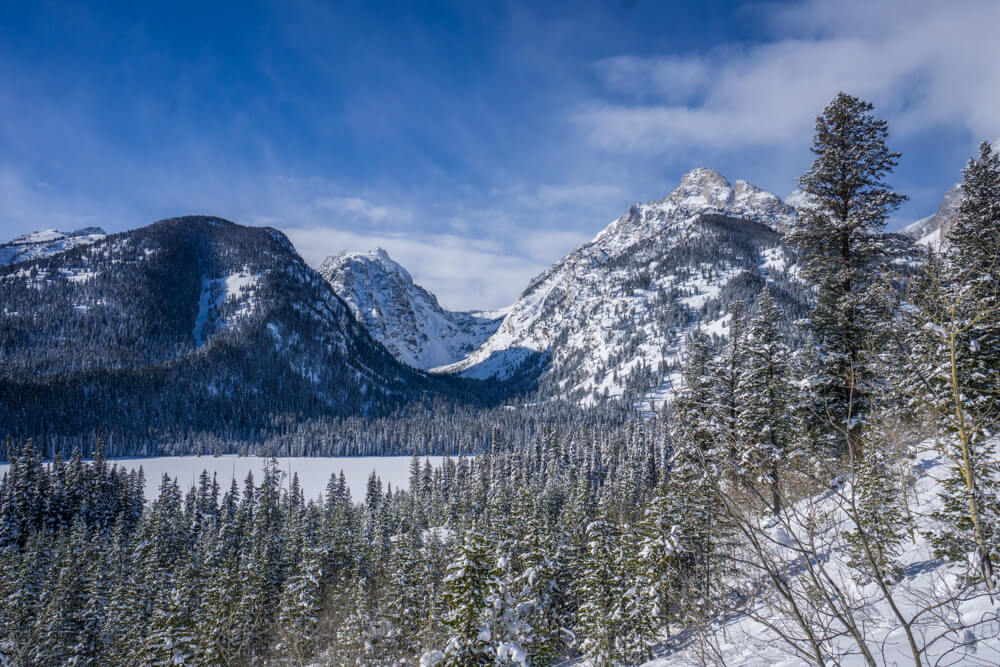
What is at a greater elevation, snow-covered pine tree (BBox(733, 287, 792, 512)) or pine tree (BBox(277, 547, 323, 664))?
snow-covered pine tree (BBox(733, 287, 792, 512))

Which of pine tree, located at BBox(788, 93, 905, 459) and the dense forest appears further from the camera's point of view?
pine tree, located at BBox(788, 93, 905, 459)

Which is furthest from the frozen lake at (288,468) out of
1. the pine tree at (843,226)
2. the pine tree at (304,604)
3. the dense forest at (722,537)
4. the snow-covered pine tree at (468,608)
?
the pine tree at (843,226)

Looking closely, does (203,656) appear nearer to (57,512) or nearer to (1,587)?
(1,587)

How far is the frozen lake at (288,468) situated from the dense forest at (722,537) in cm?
6047

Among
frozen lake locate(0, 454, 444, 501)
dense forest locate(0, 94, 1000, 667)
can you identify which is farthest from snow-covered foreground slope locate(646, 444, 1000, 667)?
frozen lake locate(0, 454, 444, 501)

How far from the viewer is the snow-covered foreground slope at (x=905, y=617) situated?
412cm

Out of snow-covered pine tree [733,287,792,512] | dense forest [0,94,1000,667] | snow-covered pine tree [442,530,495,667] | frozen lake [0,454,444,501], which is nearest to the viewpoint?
dense forest [0,94,1000,667]

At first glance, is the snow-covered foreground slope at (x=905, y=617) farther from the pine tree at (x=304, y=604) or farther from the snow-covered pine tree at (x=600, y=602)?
the pine tree at (x=304, y=604)

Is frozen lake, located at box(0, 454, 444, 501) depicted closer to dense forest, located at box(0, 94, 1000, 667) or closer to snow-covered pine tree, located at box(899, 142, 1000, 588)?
dense forest, located at box(0, 94, 1000, 667)

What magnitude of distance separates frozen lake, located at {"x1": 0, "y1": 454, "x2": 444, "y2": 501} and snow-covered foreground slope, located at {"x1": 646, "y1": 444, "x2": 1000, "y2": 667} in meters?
95.5

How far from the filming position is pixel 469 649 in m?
13.4

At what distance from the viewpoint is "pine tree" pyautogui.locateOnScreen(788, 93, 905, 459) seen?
14.6 meters

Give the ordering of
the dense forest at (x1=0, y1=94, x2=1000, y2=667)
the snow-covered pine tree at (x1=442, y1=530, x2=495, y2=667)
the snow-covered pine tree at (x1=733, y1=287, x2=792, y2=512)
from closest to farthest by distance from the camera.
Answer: the dense forest at (x1=0, y1=94, x2=1000, y2=667) → the snow-covered pine tree at (x1=442, y1=530, x2=495, y2=667) → the snow-covered pine tree at (x1=733, y1=287, x2=792, y2=512)

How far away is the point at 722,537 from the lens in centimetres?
656
